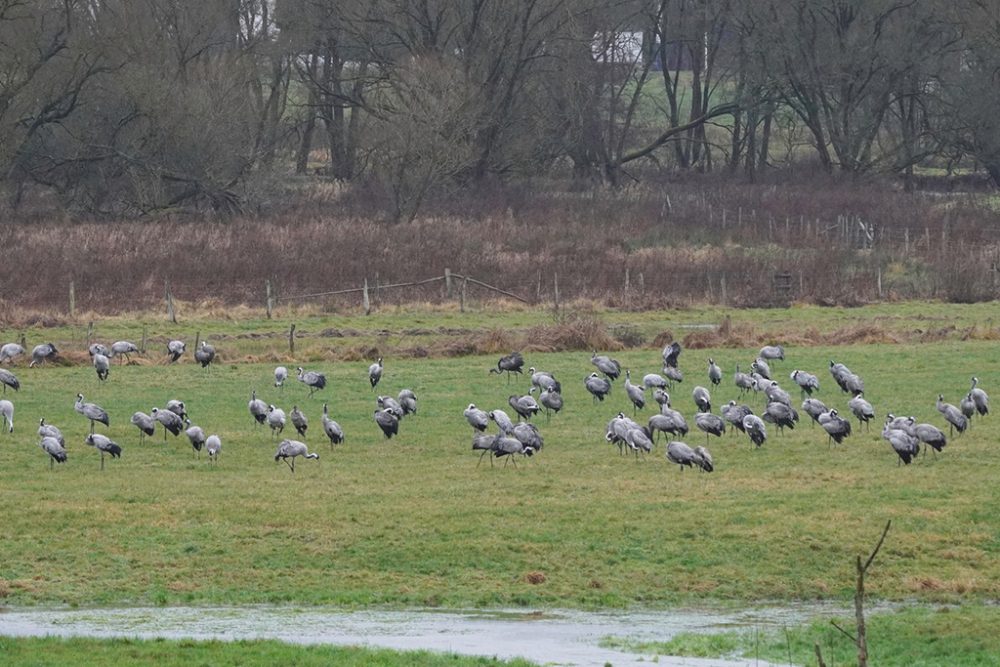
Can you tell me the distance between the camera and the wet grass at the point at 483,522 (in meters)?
20.3

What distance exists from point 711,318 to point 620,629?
33.9 metres

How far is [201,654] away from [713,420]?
1419cm

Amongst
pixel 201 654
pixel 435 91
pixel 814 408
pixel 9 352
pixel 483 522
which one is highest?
pixel 435 91

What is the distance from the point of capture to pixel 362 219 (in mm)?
69938

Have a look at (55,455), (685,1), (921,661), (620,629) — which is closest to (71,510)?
(55,455)

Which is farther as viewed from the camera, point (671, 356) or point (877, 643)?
point (671, 356)

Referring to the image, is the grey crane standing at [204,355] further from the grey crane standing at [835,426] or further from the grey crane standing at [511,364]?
the grey crane standing at [835,426]

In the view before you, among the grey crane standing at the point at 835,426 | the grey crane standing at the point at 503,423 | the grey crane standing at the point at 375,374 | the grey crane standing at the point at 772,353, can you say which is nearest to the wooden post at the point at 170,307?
the grey crane standing at the point at 375,374

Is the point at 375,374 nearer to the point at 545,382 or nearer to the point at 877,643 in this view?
the point at 545,382

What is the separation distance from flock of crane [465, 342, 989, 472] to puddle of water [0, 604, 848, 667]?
23.0 feet

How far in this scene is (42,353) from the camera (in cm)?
4047

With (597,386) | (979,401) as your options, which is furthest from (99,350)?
(979,401)

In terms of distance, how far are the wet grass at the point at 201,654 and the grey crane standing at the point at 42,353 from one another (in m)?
25.0

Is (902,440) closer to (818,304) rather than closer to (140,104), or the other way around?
(818,304)
